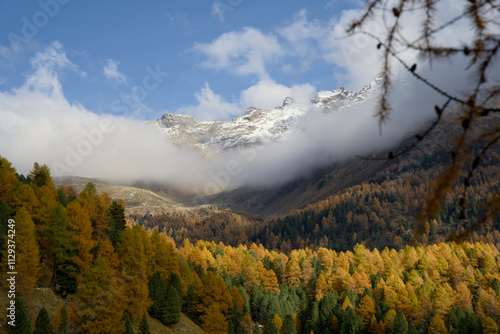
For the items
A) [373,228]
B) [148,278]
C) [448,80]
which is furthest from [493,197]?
[373,228]

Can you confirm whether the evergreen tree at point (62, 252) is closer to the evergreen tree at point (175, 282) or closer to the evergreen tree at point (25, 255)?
the evergreen tree at point (25, 255)

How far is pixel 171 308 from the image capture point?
46.8 m

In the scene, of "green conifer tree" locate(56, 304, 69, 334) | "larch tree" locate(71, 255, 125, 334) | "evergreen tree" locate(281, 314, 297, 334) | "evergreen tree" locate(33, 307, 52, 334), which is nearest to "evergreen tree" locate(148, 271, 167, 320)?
"larch tree" locate(71, 255, 125, 334)

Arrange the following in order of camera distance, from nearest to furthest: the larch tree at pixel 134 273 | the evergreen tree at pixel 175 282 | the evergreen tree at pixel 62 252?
the evergreen tree at pixel 62 252
the larch tree at pixel 134 273
the evergreen tree at pixel 175 282

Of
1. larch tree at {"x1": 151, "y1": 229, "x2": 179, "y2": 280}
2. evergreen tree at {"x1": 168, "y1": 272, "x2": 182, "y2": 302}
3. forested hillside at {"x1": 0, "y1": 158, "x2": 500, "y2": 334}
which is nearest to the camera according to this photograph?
forested hillside at {"x1": 0, "y1": 158, "x2": 500, "y2": 334}

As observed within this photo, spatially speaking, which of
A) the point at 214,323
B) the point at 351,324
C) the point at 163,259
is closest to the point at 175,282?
the point at 163,259

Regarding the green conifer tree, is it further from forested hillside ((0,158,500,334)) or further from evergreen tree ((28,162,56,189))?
evergreen tree ((28,162,56,189))

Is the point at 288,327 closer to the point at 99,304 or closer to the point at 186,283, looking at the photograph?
the point at 186,283

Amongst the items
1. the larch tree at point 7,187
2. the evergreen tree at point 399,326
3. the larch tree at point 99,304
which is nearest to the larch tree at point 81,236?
the larch tree at point 99,304

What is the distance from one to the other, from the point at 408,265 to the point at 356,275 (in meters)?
21.5

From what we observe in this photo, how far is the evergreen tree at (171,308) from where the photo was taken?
4659cm

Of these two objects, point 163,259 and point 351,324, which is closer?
point 351,324

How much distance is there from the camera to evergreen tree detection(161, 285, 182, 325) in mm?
46594

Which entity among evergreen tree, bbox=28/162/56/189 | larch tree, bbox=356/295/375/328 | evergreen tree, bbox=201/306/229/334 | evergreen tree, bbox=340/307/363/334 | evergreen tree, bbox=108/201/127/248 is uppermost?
evergreen tree, bbox=28/162/56/189
